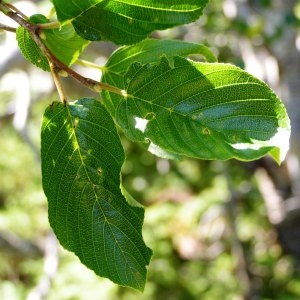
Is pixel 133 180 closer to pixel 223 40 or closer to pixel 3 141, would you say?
pixel 3 141

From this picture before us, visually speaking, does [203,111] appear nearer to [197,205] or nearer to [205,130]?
[205,130]

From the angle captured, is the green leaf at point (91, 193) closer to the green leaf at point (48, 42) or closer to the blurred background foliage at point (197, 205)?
the green leaf at point (48, 42)

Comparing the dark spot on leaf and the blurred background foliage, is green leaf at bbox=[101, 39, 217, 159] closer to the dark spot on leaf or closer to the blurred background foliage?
the dark spot on leaf

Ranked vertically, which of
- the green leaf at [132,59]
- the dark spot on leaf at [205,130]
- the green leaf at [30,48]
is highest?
the green leaf at [132,59]

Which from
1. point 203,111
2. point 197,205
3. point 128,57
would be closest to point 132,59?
point 128,57

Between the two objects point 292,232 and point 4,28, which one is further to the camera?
point 292,232

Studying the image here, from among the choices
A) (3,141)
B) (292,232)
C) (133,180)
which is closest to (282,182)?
(292,232)

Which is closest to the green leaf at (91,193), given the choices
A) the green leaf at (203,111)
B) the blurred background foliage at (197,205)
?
the green leaf at (203,111)
